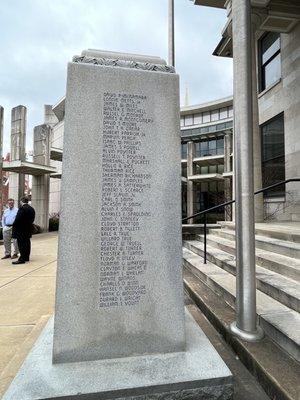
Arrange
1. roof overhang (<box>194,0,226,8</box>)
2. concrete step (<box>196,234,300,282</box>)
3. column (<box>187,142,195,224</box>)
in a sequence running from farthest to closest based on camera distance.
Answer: column (<box>187,142,195,224</box>)
roof overhang (<box>194,0,226,8</box>)
concrete step (<box>196,234,300,282</box>)

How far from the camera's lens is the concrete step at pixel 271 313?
2659 mm

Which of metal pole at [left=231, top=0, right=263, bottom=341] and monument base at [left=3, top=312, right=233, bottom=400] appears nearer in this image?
monument base at [left=3, top=312, right=233, bottom=400]

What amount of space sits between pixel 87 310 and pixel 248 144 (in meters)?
2.37

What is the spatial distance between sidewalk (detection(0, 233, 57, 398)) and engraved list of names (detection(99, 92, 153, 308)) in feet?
4.15

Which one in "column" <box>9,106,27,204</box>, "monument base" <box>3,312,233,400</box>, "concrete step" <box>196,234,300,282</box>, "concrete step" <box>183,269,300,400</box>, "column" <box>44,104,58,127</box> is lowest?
"concrete step" <box>183,269,300,400</box>

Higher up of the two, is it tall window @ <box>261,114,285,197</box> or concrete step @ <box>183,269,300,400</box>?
tall window @ <box>261,114,285,197</box>

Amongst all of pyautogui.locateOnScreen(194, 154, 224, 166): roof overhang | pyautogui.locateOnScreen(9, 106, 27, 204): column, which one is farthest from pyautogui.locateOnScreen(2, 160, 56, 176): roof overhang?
Answer: pyautogui.locateOnScreen(194, 154, 224, 166): roof overhang

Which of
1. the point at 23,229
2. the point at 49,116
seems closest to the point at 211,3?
the point at 23,229

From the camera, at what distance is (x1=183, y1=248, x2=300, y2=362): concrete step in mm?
2659

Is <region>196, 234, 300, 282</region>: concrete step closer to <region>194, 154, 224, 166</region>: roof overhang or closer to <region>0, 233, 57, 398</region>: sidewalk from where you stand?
<region>0, 233, 57, 398</region>: sidewalk

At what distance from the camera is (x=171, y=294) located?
2.57 meters

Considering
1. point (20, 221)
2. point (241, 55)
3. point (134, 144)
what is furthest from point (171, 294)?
point (20, 221)

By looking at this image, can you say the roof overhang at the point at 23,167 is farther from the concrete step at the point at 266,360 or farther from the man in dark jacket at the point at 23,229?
the concrete step at the point at 266,360

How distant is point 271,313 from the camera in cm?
319
